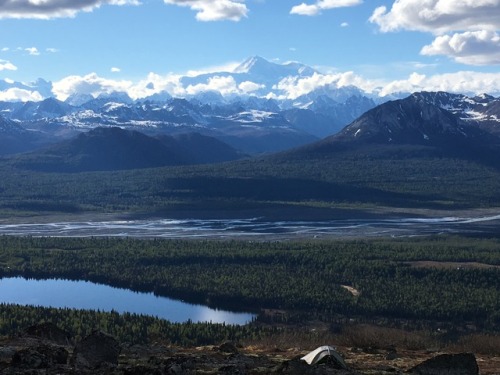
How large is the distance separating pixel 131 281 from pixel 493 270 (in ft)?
166

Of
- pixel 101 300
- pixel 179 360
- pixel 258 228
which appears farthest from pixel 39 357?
pixel 258 228

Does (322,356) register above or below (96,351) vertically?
below

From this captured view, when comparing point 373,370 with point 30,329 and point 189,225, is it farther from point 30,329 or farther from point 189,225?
point 189,225

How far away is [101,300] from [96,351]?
77745mm

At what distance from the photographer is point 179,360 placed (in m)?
28.7

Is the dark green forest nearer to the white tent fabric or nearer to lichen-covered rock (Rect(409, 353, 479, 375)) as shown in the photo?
lichen-covered rock (Rect(409, 353, 479, 375))

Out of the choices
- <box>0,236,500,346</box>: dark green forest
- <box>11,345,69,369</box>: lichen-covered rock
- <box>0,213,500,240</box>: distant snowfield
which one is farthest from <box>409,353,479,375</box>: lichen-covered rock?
<box>0,213,500,240</box>: distant snowfield

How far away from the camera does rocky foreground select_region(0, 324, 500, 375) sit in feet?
86.4

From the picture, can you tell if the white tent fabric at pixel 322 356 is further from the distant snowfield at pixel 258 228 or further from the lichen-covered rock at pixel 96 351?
the distant snowfield at pixel 258 228

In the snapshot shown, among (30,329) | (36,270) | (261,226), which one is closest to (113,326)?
(30,329)

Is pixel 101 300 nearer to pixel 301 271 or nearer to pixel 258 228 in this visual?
pixel 301 271

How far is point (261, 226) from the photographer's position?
184 metres

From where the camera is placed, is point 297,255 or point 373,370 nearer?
point 373,370

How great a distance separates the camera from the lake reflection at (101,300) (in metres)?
92.8
